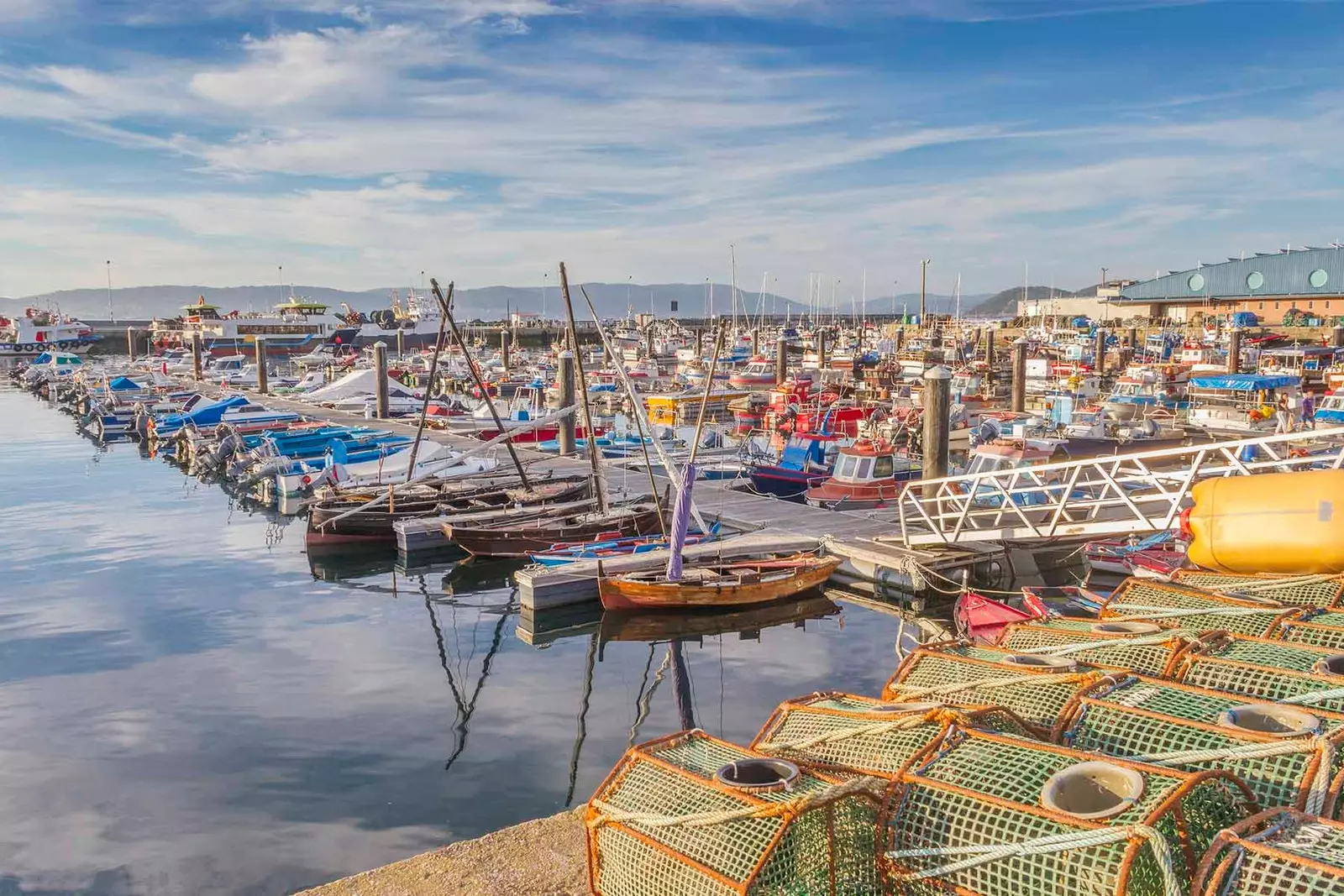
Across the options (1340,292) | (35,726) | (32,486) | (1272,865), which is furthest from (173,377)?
(1340,292)

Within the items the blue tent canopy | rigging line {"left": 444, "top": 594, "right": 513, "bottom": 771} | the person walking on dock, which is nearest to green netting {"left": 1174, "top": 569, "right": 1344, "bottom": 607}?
rigging line {"left": 444, "top": 594, "right": 513, "bottom": 771}

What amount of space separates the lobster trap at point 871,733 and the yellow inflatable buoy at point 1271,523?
5964mm

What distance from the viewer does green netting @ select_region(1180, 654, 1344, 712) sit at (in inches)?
292

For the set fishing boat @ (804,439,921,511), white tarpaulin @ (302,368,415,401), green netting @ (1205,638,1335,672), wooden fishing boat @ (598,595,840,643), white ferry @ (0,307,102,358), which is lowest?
wooden fishing boat @ (598,595,840,643)

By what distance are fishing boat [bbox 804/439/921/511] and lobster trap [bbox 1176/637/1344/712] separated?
51.9 feet

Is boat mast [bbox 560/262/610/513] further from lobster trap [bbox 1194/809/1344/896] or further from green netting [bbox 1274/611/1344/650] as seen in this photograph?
lobster trap [bbox 1194/809/1344/896]

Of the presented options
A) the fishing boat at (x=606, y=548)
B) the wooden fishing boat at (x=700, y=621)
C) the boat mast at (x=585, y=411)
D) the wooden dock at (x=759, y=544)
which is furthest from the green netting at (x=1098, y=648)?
the boat mast at (x=585, y=411)

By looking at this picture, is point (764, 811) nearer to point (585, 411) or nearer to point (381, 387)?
point (585, 411)

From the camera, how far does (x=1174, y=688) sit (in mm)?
7398

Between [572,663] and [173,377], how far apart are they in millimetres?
57023

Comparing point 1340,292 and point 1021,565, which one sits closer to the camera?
Answer: point 1021,565

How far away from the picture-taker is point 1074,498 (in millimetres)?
22016

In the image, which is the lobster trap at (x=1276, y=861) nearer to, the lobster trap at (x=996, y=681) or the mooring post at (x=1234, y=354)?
the lobster trap at (x=996, y=681)

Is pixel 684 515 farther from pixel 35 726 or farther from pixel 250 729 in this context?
pixel 35 726
